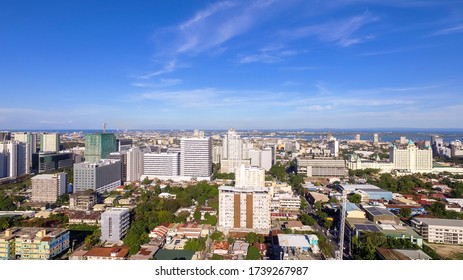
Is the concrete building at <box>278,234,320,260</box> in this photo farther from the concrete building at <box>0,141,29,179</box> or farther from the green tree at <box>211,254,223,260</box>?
the concrete building at <box>0,141,29,179</box>

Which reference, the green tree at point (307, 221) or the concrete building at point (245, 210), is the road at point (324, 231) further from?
the concrete building at point (245, 210)

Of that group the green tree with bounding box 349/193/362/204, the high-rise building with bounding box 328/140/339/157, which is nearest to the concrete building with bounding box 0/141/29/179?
the green tree with bounding box 349/193/362/204

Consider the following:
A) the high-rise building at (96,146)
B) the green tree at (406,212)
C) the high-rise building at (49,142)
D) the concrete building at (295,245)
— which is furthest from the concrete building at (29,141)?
the green tree at (406,212)

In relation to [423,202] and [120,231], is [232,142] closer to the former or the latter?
[423,202]

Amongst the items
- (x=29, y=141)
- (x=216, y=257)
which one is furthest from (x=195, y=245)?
(x=29, y=141)

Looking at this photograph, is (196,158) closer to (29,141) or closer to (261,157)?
(261,157)
